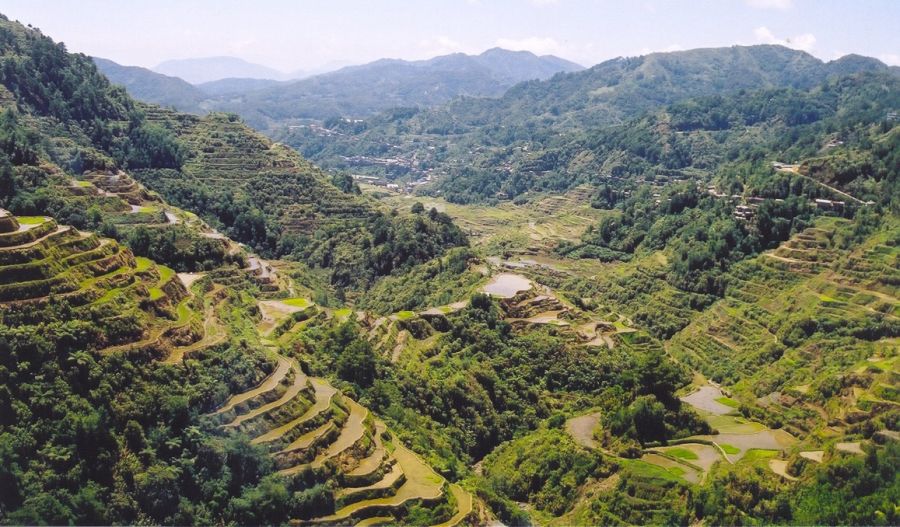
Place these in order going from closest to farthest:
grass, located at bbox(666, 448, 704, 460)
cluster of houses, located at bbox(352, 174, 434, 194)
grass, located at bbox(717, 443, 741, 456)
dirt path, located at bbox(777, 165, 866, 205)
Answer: grass, located at bbox(666, 448, 704, 460), grass, located at bbox(717, 443, 741, 456), dirt path, located at bbox(777, 165, 866, 205), cluster of houses, located at bbox(352, 174, 434, 194)

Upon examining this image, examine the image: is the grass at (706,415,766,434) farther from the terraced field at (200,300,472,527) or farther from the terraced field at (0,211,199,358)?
Answer: the terraced field at (0,211,199,358)

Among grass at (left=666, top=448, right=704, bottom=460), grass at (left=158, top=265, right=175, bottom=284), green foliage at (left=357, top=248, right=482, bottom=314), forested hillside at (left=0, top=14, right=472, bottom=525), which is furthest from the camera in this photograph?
green foliage at (left=357, top=248, right=482, bottom=314)

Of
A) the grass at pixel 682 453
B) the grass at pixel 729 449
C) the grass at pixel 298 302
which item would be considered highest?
the grass at pixel 298 302

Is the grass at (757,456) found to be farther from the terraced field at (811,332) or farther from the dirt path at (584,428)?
the dirt path at (584,428)

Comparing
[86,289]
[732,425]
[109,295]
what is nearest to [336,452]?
[109,295]

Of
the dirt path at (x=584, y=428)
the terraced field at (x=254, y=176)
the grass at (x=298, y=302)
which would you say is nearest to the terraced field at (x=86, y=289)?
the grass at (x=298, y=302)

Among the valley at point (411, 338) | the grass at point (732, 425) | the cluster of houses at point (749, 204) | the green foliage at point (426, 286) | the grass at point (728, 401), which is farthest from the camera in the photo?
the cluster of houses at point (749, 204)

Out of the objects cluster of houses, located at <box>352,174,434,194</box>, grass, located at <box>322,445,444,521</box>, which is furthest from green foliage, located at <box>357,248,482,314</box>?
cluster of houses, located at <box>352,174,434,194</box>
